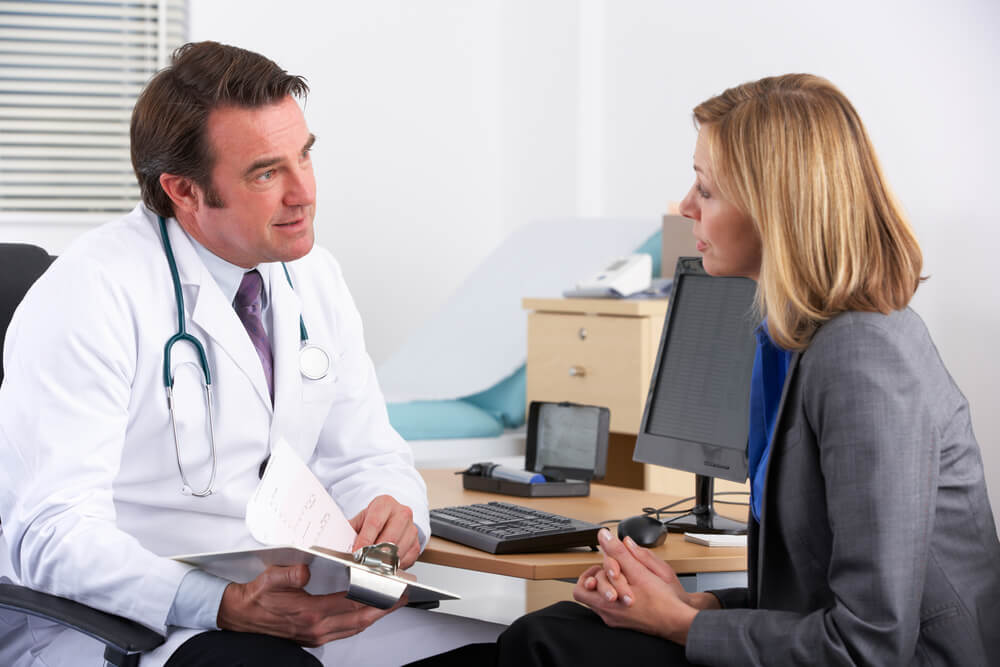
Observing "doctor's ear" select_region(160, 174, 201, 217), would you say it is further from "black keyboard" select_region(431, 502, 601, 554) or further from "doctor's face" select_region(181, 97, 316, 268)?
"black keyboard" select_region(431, 502, 601, 554)

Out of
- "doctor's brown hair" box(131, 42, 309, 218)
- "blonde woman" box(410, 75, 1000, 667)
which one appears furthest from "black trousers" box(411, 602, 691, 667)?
"doctor's brown hair" box(131, 42, 309, 218)

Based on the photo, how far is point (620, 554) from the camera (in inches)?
57.4

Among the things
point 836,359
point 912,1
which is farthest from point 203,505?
point 912,1

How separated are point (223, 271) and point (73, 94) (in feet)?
10.6

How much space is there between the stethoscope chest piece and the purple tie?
5cm

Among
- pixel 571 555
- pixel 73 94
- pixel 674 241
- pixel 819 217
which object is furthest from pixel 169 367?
pixel 73 94

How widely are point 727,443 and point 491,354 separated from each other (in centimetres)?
200

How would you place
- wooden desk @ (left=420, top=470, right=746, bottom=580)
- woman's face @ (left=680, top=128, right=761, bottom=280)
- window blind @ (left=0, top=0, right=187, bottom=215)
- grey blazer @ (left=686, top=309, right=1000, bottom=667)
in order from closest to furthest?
1. grey blazer @ (left=686, top=309, right=1000, bottom=667)
2. woman's face @ (left=680, top=128, right=761, bottom=280)
3. wooden desk @ (left=420, top=470, right=746, bottom=580)
4. window blind @ (left=0, top=0, right=187, bottom=215)

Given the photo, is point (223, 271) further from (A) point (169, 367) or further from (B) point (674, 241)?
(B) point (674, 241)

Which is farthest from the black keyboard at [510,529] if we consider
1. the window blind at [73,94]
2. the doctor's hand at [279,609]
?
the window blind at [73,94]

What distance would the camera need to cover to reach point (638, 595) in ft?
4.53

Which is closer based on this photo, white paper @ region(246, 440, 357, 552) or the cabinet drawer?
white paper @ region(246, 440, 357, 552)

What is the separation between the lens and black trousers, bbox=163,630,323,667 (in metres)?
1.38

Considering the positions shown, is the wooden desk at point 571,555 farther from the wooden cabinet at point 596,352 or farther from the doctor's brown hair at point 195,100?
the wooden cabinet at point 596,352
